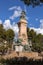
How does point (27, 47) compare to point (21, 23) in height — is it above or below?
below

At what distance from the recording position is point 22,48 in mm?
36062

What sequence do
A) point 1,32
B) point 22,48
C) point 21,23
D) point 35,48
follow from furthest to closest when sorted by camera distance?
point 1,32
point 21,23
point 35,48
point 22,48

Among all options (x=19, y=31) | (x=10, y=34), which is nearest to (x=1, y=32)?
(x=10, y=34)

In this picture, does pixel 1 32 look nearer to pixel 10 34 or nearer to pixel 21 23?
pixel 10 34

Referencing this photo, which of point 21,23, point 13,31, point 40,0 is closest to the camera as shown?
point 40,0

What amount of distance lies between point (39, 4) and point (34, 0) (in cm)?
47

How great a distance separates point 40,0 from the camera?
18.5 m

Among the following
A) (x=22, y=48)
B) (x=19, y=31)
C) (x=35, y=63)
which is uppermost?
(x=19, y=31)

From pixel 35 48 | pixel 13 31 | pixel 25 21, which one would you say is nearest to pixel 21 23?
pixel 25 21

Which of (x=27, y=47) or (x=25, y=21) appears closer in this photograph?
(x=27, y=47)

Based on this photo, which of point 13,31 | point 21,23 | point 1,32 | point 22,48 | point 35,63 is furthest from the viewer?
point 13,31

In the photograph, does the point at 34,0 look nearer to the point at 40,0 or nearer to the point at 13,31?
the point at 40,0

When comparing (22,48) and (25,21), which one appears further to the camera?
(25,21)

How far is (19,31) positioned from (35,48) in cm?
804
